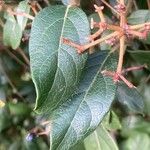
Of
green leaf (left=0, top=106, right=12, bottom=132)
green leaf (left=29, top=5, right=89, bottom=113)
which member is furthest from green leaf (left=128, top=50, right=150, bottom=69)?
green leaf (left=0, top=106, right=12, bottom=132)

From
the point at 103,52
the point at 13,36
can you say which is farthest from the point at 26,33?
the point at 103,52

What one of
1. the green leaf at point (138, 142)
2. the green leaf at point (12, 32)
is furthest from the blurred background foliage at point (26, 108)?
the green leaf at point (12, 32)

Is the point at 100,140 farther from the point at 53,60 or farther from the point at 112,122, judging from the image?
the point at 53,60

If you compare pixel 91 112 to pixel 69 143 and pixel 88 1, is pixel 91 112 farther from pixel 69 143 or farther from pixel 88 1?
pixel 88 1

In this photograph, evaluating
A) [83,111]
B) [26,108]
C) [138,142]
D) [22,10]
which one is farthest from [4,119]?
[83,111]

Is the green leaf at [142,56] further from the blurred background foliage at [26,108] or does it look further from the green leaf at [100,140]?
the green leaf at [100,140]

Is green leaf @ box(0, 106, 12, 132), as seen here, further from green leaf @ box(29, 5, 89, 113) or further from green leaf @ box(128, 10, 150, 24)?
green leaf @ box(29, 5, 89, 113)
